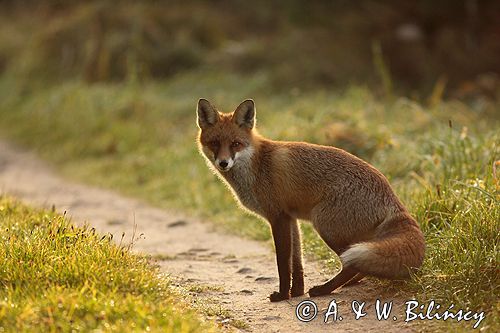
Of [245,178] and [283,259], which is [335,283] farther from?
[245,178]

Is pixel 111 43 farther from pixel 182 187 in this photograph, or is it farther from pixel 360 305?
pixel 360 305

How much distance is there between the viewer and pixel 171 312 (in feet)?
14.2

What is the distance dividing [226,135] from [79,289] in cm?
195

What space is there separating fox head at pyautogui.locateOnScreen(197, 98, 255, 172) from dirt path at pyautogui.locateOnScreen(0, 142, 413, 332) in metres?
1.08

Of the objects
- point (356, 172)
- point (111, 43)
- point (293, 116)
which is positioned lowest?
point (356, 172)

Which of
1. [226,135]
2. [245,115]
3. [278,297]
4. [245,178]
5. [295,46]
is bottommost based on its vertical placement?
[278,297]

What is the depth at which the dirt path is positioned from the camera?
16.6 ft

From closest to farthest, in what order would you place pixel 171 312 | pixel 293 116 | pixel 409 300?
pixel 171 312 → pixel 409 300 → pixel 293 116

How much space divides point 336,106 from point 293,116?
40.5 inches

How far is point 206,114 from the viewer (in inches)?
240

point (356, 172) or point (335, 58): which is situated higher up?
point (335, 58)

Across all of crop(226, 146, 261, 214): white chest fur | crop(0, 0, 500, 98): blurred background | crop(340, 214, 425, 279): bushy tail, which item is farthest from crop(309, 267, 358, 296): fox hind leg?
crop(0, 0, 500, 98): blurred background

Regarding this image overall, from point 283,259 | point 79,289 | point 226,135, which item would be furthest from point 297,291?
point 79,289

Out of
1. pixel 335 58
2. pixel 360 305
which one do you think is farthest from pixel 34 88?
pixel 360 305
